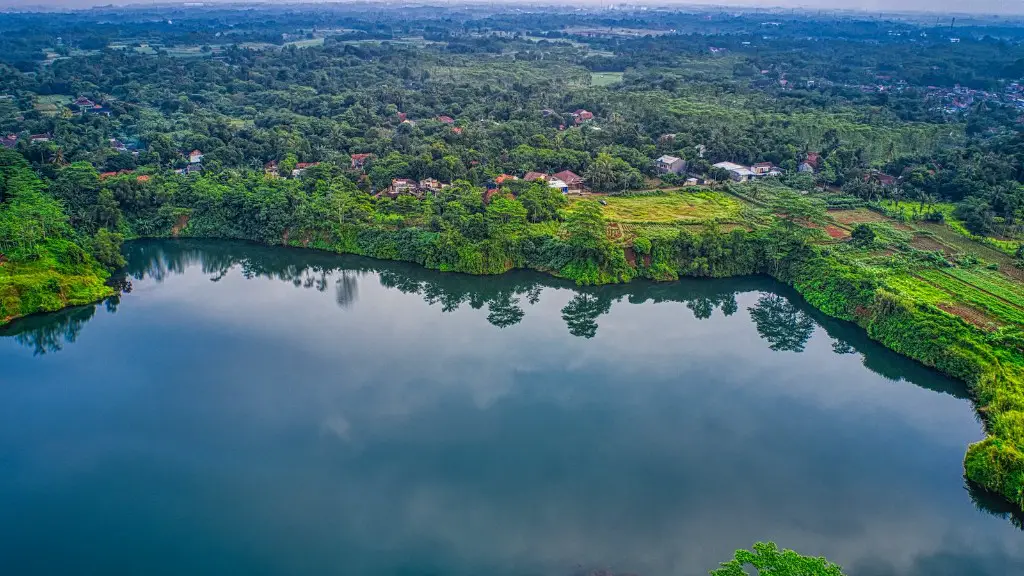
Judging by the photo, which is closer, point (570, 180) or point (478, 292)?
point (478, 292)

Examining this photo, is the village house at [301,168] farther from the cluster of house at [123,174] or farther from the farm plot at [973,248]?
the farm plot at [973,248]

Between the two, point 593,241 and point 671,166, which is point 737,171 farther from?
point 593,241

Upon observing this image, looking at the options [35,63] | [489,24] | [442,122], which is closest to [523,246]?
[442,122]

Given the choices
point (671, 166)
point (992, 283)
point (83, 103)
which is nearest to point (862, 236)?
point (992, 283)

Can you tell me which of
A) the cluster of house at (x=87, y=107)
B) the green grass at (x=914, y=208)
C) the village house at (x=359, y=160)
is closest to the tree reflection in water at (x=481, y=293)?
the village house at (x=359, y=160)

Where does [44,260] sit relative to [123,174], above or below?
below

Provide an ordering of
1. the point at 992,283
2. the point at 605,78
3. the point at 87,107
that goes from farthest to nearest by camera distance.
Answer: the point at 605,78, the point at 87,107, the point at 992,283
